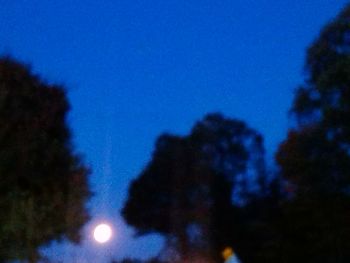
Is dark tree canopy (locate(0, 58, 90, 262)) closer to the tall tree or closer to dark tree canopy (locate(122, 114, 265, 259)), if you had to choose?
the tall tree

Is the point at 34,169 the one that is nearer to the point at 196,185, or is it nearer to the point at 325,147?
the point at 325,147

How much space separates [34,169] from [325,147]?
39.0 feet

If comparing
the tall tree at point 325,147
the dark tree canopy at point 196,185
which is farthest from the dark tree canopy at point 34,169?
the dark tree canopy at point 196,185

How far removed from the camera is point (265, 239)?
33.8 metres

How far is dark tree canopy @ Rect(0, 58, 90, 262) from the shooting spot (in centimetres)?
1625

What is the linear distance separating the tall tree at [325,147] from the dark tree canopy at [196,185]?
A: 6.26m

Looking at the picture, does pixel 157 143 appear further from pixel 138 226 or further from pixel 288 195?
pixel 288 195

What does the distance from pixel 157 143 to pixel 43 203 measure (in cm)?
2513

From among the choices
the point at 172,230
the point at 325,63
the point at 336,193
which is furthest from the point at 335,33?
the point at 172,230

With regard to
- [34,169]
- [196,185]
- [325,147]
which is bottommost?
[34,169]

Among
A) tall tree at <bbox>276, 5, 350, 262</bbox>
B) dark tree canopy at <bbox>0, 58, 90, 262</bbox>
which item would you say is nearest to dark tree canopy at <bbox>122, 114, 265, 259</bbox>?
tall tree at <bbox>276, 5, 350, 262</bbox>

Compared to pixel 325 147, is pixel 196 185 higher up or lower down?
higher up

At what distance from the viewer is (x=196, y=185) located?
3616 centimetres

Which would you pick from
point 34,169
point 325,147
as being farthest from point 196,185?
point 34,169
